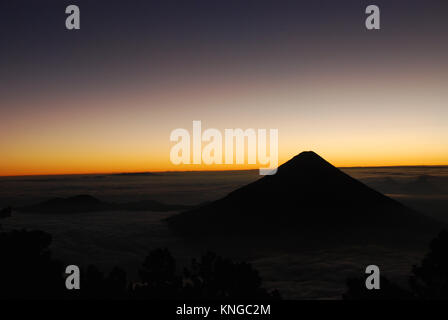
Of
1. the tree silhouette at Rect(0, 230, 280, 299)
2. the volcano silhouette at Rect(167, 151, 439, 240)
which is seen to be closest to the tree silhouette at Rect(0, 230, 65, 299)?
the tree silhouette at Rect(0, 230, 280, 299)

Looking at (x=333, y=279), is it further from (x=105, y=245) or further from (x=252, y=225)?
(x=105, y=245)

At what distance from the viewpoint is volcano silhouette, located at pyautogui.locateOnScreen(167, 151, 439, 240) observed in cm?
8281

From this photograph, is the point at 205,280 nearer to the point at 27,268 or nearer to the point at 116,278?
the point at 116,278

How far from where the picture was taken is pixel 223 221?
9006cm

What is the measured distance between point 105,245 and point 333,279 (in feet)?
172

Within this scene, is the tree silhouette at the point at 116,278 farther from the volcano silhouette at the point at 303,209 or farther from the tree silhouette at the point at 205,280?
the volcano silhouette at the point at 303,209

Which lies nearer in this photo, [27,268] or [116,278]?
[116,278]

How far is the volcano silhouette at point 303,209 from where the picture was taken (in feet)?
272

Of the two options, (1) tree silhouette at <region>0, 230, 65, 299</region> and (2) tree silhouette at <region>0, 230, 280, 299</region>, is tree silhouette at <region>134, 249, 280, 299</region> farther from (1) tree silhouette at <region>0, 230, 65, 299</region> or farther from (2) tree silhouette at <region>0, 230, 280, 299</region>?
(1) tree silhouette at <region>0, 230, 65, 299</region>

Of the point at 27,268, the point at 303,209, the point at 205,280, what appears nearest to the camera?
the point at 205,280

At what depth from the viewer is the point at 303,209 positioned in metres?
89.3

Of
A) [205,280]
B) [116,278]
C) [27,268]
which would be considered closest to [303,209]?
[205,280]
